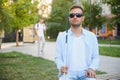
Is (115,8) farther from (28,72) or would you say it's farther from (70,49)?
(70,49)

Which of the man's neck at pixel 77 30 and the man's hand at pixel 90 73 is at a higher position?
the man's neck at pixel 77 30

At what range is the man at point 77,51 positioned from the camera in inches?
159

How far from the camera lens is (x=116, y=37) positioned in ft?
148

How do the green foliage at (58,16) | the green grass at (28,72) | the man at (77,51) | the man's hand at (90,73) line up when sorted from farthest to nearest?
the green foliage at (58,16)
the green grass at (28,72)
the man at (77,51)
the man's hand at (90,73)

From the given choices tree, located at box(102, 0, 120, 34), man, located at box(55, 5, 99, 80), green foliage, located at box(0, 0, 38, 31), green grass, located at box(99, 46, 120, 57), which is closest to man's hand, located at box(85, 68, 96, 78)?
man, located at box(55, 5, 99, 80)

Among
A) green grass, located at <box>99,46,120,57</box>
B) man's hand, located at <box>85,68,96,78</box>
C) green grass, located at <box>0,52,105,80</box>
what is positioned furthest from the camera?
green grass, located at <box>99,46,120,57</box>

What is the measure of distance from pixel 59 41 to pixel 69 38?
0.12 metres

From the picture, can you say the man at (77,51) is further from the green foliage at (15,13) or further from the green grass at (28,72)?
the green foliage at (15,13)

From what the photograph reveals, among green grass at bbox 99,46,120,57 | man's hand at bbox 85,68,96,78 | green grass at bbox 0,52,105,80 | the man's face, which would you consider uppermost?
the man's face

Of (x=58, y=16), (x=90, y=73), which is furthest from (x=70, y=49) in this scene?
(x=58, y=16)

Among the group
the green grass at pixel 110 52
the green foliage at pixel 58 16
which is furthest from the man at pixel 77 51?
the green foliage at pixel 58 16

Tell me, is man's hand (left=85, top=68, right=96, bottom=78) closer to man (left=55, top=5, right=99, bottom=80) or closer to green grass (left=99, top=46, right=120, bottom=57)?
man (left=55, top=5, right=99, bottom=80)

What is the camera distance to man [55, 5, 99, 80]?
403cm

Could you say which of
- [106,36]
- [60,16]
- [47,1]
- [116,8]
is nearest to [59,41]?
[116,8]
